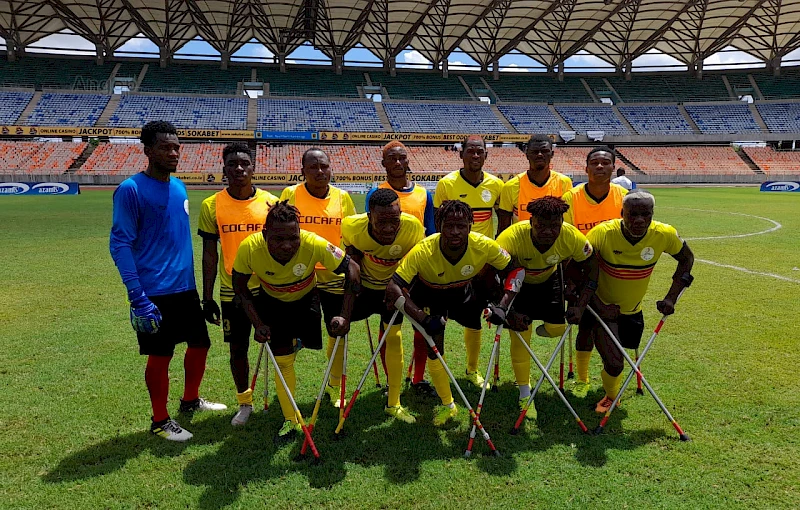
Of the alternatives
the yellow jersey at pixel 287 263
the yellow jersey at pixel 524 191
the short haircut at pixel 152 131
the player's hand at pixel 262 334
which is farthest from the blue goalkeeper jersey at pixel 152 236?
the yellow jersey at pixel 524 191

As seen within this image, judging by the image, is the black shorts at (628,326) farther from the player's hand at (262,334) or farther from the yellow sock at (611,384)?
the player's hand at (262,334)

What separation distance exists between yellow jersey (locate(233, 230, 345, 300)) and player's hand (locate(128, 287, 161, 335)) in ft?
2.39

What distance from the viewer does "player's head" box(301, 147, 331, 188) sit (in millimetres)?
4762

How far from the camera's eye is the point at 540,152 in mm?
5531

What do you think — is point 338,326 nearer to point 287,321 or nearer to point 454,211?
point 287,321

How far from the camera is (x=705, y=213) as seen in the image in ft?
70.3

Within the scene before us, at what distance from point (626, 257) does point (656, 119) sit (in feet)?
199

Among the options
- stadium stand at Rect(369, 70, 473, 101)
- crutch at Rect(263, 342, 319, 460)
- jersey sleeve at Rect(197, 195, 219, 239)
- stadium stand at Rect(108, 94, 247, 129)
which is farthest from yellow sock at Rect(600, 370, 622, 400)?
stadium stand at Rect(369, 70, 473, 101)

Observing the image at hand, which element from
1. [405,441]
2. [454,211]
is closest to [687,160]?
[454,211]

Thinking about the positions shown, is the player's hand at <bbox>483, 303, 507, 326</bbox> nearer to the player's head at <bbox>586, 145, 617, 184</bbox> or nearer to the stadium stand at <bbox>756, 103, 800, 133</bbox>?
the player's head at <bbox>586, 145, 617, 184</bbox>

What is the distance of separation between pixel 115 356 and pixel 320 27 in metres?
50.8

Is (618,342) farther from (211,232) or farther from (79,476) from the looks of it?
(79,476)

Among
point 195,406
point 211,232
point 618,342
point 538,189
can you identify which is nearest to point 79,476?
point 195,406

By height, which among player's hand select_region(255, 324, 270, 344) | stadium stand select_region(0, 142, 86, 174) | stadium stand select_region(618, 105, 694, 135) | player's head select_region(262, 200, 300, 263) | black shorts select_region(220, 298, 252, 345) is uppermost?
stadium stand select_region(618, 105, 694, 135)
